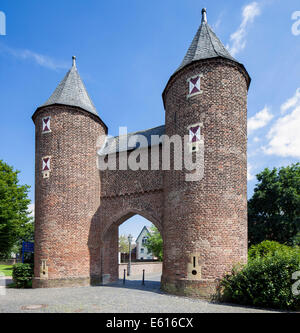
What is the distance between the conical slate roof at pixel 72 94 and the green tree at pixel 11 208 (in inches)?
502

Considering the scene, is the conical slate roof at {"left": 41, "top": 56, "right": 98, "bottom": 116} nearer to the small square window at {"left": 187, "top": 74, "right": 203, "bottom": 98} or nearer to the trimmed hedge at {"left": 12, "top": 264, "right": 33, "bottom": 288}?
the small square window at {"left": 187, "top": 74, "right": 203, "bottom": 98}

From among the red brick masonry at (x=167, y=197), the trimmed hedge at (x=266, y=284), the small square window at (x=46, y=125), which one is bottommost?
the trimmed hedge at (x=266, y=284)

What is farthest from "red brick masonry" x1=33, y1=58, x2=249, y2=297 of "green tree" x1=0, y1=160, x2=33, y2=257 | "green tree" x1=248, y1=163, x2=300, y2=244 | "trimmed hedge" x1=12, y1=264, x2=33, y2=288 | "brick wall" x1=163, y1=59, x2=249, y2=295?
"green tree" x1=248, y1=163, x2=300, y2=244

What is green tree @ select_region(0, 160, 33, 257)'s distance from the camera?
83.6ft

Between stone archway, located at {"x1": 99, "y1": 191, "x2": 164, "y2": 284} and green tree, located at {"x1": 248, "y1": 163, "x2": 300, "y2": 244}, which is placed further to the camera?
green tree, located at {"x1": 248, "y1": 163, "x2": 300, "y2": 244}

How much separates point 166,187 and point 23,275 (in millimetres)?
9956

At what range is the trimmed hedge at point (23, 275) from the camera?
Result: 15.8 metres

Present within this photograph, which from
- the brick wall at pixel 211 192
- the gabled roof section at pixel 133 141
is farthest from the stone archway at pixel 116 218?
the gabled roof section at pixel 133 141

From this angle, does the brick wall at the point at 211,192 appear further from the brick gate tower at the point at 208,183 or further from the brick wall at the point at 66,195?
the brick wall at the point at 66,195

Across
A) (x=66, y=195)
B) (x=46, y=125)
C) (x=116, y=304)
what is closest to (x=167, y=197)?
(x=116, y=304)

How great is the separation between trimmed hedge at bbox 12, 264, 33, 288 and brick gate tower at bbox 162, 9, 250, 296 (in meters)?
8.29
